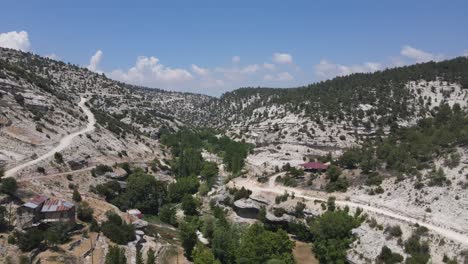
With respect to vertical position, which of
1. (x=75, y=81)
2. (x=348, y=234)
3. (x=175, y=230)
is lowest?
→ (x=175, y=230)

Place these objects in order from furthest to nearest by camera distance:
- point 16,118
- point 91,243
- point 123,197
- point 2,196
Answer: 1. point 16,118
2. point 123,197
3. point 2,196
4. point 91,243

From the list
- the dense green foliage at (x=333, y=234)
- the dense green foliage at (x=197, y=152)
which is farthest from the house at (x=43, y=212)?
the dense green foliage at (x=197, y=152)

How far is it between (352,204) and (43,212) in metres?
45.4

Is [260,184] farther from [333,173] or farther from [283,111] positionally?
[283,111]

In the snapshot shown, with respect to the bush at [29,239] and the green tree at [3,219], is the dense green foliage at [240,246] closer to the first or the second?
the bush at [29,239]

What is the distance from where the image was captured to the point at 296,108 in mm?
138625

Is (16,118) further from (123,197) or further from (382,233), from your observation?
(382,233)

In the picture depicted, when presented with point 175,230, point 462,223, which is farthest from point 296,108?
point 462,223

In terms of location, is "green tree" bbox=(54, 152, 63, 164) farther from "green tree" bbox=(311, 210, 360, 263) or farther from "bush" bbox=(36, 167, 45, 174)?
"green tree" bbox=(311, 210, 360, 263)

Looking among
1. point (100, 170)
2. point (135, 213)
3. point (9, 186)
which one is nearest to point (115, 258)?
point (9, 186)

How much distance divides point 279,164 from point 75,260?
60.7 metres

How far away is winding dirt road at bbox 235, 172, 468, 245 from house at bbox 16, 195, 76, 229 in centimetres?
3654

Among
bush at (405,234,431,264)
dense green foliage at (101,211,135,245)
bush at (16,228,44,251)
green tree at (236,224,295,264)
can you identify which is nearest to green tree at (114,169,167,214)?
dense green foliage at (101,211,135,245)

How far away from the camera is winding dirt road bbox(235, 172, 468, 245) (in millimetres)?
49559
